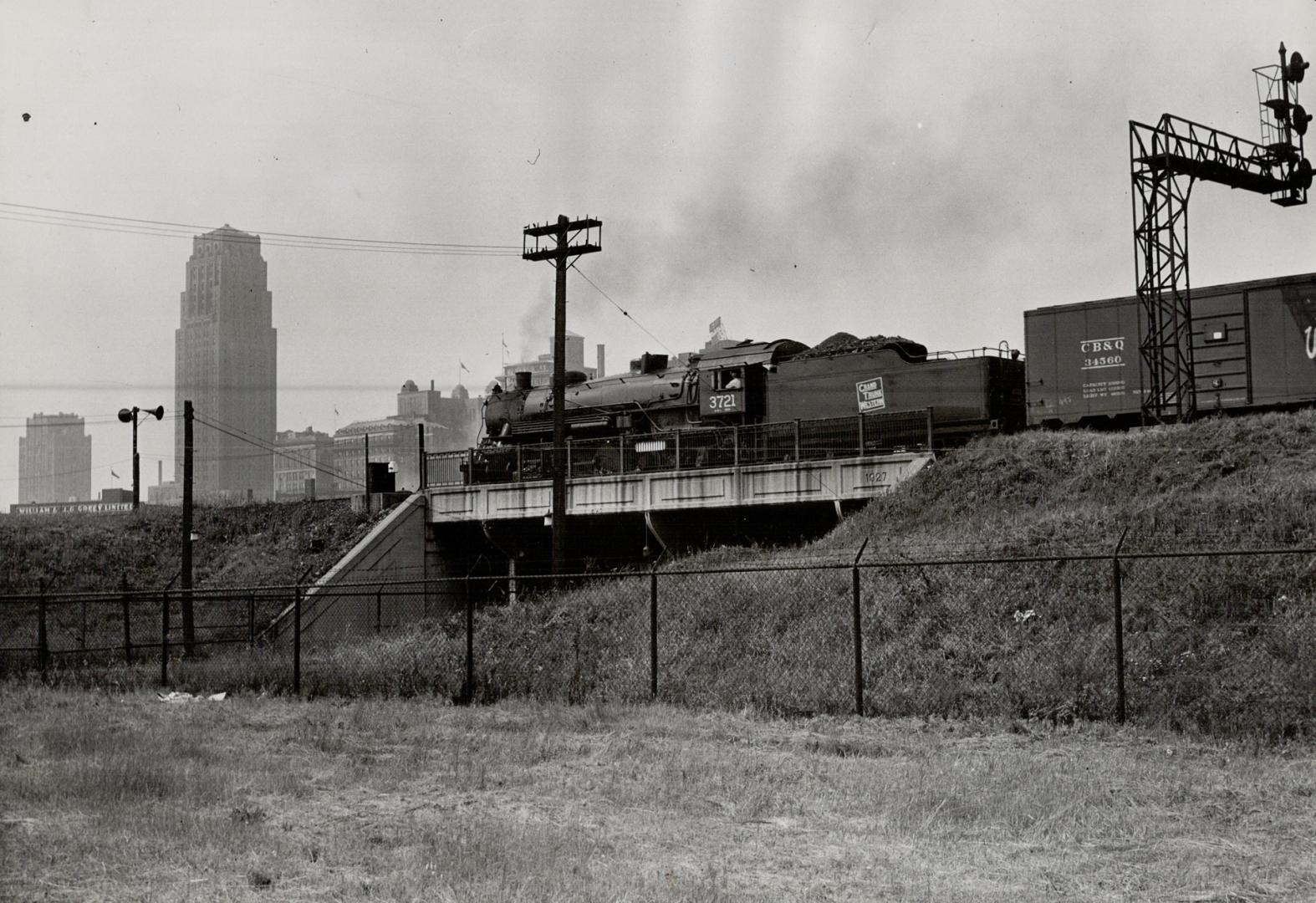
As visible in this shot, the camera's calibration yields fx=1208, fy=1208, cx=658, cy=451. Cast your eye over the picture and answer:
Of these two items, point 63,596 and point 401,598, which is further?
point 401,598

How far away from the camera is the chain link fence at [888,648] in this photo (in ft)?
47.7

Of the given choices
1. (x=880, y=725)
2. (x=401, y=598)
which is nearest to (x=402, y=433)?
(x=401, y=598)

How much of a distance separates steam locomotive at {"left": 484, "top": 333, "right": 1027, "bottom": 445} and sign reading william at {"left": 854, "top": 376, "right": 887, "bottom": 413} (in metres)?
0.02

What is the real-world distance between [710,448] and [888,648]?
46.5 ft

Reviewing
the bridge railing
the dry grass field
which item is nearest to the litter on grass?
the dry grass field

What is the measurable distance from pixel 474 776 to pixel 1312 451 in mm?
17680

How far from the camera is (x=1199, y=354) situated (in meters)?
27.8

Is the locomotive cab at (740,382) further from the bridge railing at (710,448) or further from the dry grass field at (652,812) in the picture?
the dry grass field at (652,812)

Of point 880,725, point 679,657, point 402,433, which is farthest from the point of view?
point 402,433

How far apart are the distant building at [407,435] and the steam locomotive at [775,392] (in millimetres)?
130565

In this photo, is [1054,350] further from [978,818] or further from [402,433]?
[402,433]

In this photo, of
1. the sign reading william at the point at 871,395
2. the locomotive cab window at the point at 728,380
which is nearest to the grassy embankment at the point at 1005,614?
the sign reading william at the point at 871,395

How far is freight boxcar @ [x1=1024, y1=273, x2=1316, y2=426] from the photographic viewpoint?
2602 centimetres

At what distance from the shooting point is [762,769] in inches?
462
